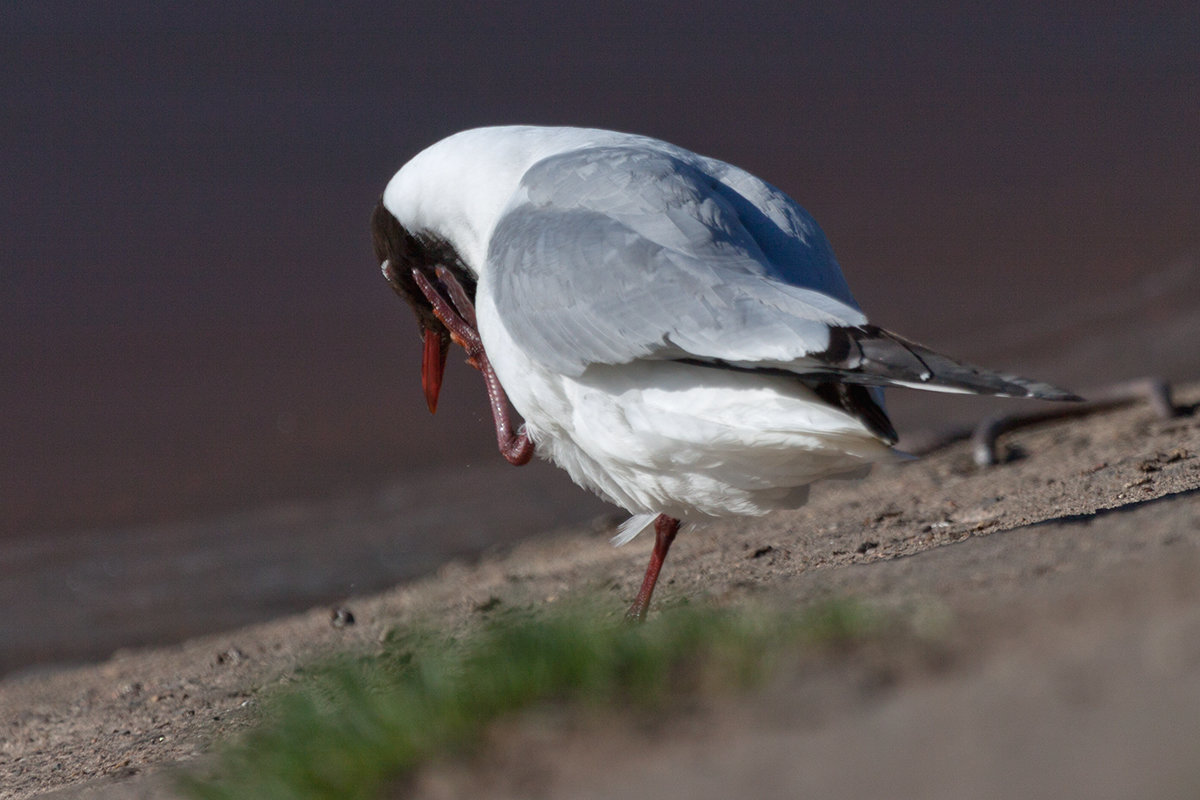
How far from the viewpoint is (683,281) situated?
9.10 ft

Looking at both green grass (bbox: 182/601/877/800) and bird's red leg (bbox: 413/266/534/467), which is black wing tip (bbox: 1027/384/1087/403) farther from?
bird's red leg (bbox: 413/266/534/467)

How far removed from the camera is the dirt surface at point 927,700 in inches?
67.5

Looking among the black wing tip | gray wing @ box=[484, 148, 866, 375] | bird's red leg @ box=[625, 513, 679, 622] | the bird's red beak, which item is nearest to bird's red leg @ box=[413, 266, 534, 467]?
the bird's red beak

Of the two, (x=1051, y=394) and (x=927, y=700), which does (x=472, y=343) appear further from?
(x=927, y=700)

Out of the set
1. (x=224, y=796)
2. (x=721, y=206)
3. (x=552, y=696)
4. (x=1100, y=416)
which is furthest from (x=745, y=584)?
(x=1100, y=416)

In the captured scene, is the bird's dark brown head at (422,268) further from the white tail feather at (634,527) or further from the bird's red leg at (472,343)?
the white tail feather at (634,527)

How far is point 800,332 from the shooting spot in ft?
8.34

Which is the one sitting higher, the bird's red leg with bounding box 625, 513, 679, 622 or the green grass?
the green grass

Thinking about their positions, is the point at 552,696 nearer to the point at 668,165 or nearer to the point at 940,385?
the point at 940,385

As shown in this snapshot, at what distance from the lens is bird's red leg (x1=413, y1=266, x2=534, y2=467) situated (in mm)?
3828

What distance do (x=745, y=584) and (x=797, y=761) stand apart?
1478mm

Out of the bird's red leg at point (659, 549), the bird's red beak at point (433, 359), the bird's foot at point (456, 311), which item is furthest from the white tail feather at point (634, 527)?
the bird's red beak at point (433, 359)

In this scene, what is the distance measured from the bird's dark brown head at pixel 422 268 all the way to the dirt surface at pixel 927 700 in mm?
950

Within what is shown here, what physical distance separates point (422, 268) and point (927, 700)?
2.71 meters
